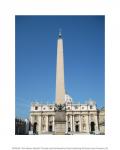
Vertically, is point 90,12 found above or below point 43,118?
above

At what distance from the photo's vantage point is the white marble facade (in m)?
36.4

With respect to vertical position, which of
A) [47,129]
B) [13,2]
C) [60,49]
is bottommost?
[47,129]

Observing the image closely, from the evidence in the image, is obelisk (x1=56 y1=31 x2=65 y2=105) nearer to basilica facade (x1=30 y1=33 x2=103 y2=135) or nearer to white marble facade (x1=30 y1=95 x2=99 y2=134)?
basilica facade (x1=30 y1=33 x2=103 y2=135)

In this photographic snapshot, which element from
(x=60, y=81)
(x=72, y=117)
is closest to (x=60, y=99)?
(x=60, y=81)

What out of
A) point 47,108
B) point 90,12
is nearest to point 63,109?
point 90,12

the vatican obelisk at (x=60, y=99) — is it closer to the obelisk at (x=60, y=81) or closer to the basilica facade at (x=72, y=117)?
the obelisk at (x=60, y=81)

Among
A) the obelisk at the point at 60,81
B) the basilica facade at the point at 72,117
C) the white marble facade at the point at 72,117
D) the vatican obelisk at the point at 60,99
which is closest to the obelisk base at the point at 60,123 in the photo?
the vatican obelisk at the point at 60,99

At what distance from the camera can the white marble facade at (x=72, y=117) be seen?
119 feet

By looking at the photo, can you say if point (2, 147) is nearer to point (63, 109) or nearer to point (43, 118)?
point (63, 109)

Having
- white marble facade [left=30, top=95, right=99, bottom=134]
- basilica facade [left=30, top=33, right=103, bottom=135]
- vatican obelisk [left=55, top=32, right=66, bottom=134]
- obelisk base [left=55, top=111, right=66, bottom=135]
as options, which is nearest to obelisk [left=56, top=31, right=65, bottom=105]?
vatican obelisk [left=55, top=32, right=66, bottom=134]

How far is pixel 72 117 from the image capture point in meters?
37.7
